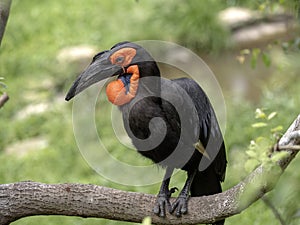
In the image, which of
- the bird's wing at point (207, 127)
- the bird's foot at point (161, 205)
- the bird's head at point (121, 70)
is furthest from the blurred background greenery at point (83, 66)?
the bird's foot at point (161, 205)

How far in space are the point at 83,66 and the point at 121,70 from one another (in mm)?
4179

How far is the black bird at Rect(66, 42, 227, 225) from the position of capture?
2.94 metres

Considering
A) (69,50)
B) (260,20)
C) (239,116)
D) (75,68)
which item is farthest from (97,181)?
(260,20)

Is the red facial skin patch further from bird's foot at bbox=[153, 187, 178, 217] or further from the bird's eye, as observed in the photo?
bird's foot at bbox=[153, 187, 178, 217]

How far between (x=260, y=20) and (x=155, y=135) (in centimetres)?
544

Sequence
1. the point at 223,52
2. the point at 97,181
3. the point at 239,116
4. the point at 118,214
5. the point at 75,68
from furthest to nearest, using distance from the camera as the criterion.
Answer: the point at 223,52 → the point at 75,68 → the point at 239,116 → the point at 97,181 → the point at 118,214

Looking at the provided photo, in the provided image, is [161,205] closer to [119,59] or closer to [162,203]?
[162,203]

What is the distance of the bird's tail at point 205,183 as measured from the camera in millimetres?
3291

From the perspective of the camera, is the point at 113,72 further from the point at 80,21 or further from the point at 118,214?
the point at 80,21

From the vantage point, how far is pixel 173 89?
3.02 meters

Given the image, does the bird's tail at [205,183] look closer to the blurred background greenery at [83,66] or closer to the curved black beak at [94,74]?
the curved black beak at [94,74]

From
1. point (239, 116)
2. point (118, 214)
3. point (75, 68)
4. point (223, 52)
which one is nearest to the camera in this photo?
point (118, 214)

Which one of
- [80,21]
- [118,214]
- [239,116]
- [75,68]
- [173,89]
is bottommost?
[118,214]

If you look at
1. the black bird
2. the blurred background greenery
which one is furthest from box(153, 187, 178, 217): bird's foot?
the blurred background greenery
